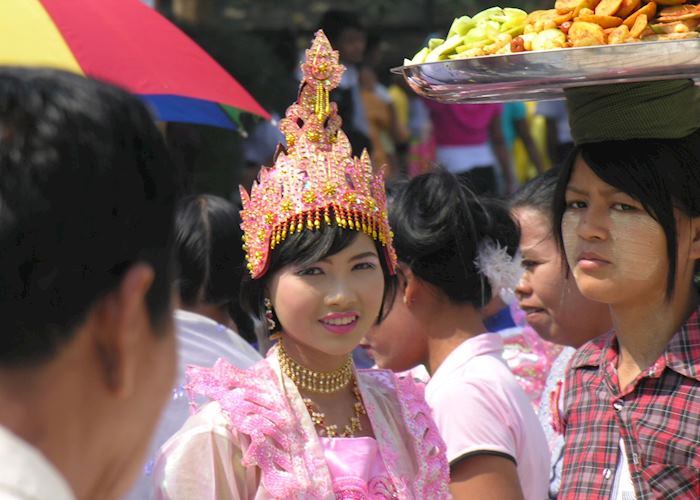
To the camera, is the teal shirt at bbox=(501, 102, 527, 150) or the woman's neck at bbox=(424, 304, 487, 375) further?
the teal shirt at bbox=(501, 102, 527, 150)

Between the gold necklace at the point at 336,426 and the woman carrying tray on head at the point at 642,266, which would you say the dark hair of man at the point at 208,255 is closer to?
the gold necklace at the point at 336,426

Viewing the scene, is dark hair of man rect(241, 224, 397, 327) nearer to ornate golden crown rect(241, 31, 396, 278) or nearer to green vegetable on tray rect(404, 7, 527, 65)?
ornate golden crown rect(241, 31, 396, 278)

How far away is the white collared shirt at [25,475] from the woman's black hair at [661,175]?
1.79 metres

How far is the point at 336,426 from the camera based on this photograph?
2.71m

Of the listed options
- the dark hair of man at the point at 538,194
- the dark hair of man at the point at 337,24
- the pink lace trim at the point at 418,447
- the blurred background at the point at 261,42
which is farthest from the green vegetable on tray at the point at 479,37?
the dark hair of man at the point at 337,24

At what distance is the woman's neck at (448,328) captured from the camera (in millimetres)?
3447

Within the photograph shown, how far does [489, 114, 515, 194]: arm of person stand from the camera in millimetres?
9062

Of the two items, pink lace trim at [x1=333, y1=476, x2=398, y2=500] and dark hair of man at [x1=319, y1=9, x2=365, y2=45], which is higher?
Result: dark hair of man at [x1=319, y1=9, x2=365, y2=45]

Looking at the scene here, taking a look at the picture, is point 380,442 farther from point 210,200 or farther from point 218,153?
point 218,153

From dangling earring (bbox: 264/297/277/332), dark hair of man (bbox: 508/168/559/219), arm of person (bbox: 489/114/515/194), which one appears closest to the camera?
dangling earring (bbox: 264/297/277/332)

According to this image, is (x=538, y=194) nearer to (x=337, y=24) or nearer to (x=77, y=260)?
(x=77, y=260)

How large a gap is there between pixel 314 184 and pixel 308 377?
17.2 inches

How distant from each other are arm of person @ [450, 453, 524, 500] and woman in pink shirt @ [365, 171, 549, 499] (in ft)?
0.27

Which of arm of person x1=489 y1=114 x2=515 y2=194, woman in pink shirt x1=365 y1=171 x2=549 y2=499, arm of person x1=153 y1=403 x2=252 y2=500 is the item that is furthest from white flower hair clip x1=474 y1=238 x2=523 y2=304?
arm of person x1=489 y1=114 x2=515 y2=194
